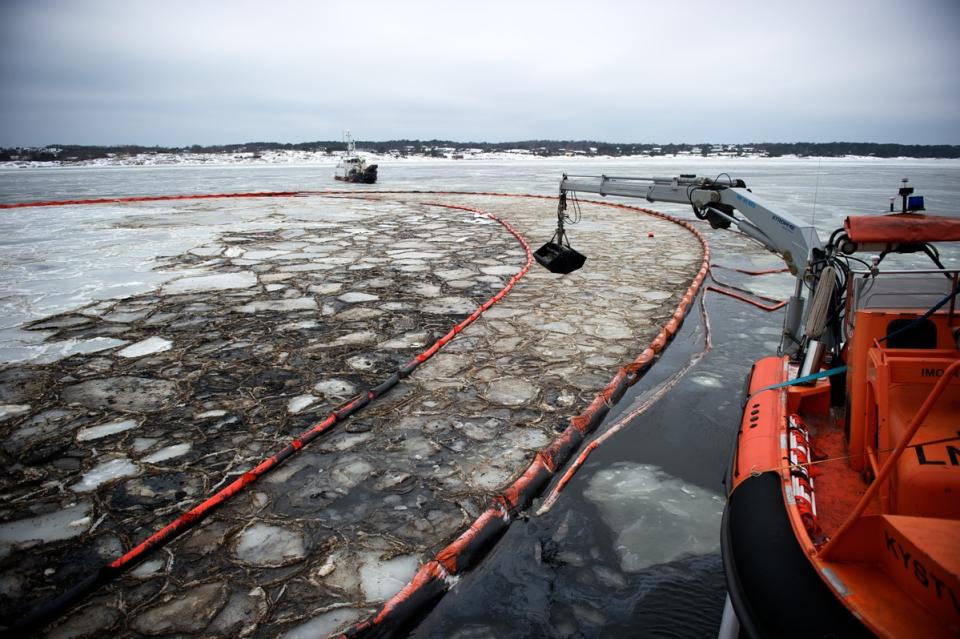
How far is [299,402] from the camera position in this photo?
3523 millimetres

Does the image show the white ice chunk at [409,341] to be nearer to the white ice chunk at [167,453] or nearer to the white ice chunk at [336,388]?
the white ice chunk at [336,388]

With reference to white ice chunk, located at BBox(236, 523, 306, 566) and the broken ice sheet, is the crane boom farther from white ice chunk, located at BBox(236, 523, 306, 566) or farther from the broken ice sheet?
white ice chunk, located at BBox(236, 523, 306, 566)

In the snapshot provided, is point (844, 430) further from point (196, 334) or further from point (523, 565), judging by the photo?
point (196, 334)

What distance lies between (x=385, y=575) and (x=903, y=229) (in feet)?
8.89

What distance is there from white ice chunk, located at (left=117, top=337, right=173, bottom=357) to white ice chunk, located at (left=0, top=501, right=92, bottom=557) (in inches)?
80.0

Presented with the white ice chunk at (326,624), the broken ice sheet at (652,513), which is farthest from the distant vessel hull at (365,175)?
the white ice chunk at (326,624)

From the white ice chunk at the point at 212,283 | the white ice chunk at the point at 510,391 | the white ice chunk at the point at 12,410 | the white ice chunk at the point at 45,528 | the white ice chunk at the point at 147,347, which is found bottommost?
the white ice chunk at the point at 45,528

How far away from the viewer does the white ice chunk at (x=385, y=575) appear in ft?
6.79

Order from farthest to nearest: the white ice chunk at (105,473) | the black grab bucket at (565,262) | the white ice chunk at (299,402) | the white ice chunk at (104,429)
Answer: the black grab bucket at (565,262)
the white ice chunk at (299,402)
the white ice chunk at (104,429)
the white ice chunk at (105,473)

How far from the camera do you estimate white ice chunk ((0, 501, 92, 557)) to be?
2.31m

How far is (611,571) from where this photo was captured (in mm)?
2354

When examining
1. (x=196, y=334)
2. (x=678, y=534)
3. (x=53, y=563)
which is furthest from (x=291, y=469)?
(x=196, y=334)

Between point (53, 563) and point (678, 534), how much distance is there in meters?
2.89

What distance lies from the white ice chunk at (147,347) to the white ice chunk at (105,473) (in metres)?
1.66
